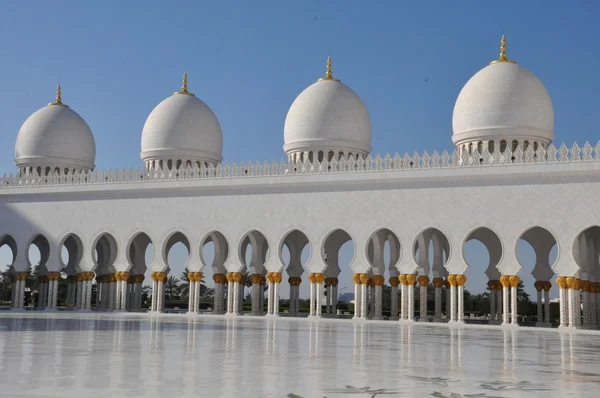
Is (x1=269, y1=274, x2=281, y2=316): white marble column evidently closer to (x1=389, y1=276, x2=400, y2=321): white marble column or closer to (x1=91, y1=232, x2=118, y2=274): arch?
(x1=389, y1=276, x2=400, y2=321): white marble column

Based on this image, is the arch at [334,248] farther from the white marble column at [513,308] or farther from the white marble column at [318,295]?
the white marble column at [513,308]

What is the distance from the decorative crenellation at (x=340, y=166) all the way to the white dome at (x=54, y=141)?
225cm

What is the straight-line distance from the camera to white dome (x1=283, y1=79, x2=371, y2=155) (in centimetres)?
2277

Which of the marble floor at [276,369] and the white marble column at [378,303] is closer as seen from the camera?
the marble floor at [276,369]

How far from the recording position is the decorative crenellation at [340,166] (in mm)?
17984

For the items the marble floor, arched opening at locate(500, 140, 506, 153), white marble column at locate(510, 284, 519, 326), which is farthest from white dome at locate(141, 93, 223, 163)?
the marble floor

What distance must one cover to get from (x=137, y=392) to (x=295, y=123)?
19259 mm

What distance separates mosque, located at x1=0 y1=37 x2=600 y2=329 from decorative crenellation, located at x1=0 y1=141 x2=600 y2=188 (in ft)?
0.13

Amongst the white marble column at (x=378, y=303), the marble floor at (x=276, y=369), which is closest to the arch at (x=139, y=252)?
the white marble column at (x=378, y=303)

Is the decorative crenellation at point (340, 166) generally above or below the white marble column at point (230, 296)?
above

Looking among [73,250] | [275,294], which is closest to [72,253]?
[73,250]

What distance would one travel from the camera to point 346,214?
1983 cm

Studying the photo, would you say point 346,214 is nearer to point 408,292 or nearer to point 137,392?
point 408,292

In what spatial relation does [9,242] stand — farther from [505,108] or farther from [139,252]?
[505,108]
